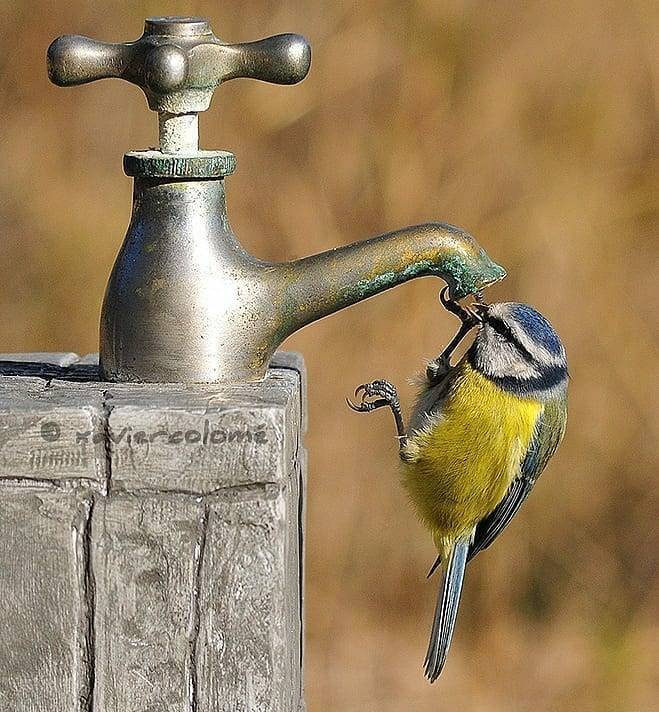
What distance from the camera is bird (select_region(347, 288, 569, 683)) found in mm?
2398

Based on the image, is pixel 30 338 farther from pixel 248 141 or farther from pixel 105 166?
pixel 248 141

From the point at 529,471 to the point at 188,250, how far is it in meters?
0.98

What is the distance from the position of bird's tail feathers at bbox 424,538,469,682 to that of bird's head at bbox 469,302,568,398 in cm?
30

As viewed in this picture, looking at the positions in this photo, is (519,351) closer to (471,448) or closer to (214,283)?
(471,448)

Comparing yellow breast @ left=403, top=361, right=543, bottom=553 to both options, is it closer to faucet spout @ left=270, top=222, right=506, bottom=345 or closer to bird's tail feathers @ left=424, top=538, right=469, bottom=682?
bird's tail feathers @ left=424, top=538, right=469, bottom=682

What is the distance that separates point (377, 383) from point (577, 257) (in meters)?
1.62

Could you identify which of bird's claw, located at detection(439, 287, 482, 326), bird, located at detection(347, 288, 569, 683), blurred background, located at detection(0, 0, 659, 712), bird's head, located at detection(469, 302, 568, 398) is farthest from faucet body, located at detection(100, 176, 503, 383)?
blurred background, located at detection(0, 0, 659, 712)

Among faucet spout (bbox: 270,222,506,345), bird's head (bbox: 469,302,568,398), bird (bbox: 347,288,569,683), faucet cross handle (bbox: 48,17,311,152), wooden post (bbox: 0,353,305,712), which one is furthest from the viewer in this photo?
bird (bbox: 347,288,569,683)

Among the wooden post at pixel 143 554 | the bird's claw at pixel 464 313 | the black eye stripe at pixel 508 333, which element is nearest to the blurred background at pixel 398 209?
the black eye stripe at pixel 508 333

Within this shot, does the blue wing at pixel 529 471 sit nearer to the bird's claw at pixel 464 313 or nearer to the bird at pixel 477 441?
the bird at pixel 477 441

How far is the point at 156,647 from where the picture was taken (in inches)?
60.4

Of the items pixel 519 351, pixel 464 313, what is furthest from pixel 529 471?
pixel 464 313

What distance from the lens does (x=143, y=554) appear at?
4.98 feet

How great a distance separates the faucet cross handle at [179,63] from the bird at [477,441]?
0.80 meters
